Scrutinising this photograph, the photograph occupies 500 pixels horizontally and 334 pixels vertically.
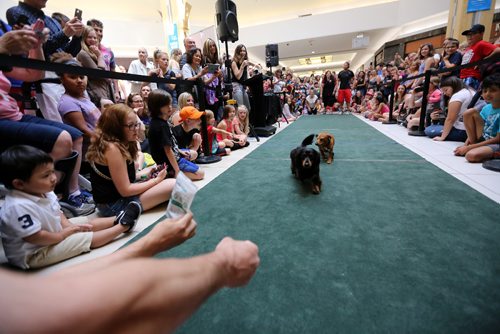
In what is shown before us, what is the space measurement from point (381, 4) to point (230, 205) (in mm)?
11959

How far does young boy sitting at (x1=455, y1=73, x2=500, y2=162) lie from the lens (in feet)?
7.07

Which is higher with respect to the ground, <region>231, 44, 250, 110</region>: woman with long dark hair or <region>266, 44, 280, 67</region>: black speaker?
<region>266, 44, 280, 67</region>: black speaker

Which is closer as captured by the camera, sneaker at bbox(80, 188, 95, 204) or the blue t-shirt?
sneaker at bbox(80, 188, 95, 204)

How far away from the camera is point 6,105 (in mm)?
1402

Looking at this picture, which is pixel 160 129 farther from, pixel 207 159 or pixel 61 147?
pixel 207 159

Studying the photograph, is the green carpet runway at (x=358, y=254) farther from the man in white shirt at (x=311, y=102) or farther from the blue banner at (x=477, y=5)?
the man in white shirt at (x=311, y=102)

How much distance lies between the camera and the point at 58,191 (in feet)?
5.35

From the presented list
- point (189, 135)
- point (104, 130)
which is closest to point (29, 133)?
point (104, 130)

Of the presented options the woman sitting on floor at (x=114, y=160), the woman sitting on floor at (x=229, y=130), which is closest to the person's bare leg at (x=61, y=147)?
the woman sitting on floor at (x=114, y=160)

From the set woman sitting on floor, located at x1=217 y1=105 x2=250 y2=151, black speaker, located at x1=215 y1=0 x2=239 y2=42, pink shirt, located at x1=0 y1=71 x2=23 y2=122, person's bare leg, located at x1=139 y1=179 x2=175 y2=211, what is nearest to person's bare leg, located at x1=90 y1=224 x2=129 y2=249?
person's bare leg, located at x1=139 y1=179 x2=175 y2=211

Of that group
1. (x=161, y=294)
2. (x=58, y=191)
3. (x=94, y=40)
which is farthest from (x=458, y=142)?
(x=94, y=40)

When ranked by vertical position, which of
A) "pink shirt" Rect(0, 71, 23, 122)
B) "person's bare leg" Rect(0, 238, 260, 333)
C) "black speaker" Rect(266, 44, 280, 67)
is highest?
"black speaker" Rect(266, 44, 280, 67)

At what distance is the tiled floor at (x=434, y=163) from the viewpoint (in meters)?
1.27

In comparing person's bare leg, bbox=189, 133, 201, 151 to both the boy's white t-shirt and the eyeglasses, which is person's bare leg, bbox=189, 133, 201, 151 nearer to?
the eyeglasses
